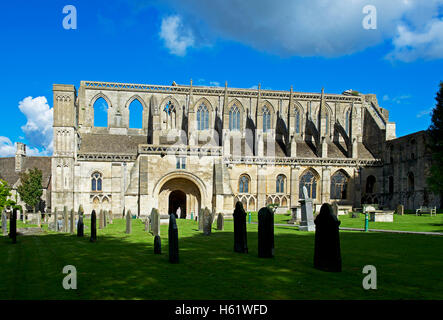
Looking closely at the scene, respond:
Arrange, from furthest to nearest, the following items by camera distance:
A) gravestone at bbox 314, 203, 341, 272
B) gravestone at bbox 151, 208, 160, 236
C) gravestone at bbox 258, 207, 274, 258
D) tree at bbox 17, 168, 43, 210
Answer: tree at bbox 17, 168, 43, 210 < gravestone at bbox 151, 208, 160, 236 < gravestone at bbox 258, 207, 274, 258 < gravestone at bbox 314, 203, 341, 272

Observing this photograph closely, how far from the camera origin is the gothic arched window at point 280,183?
4428 centimetres

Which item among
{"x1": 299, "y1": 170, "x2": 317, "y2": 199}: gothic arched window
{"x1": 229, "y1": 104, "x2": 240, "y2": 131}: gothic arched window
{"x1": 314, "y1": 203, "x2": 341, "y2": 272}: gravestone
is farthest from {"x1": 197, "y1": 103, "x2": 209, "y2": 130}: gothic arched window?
{"x1": 314, "y1": 203, "x2": 341, "y2": 272}: gravestone

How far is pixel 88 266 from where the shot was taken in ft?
35.5

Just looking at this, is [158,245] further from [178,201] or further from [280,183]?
[280,183]

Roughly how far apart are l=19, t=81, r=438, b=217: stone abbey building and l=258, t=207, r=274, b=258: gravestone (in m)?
22.5

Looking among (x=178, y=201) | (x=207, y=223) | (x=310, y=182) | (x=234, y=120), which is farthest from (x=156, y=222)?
(x=234, y=120)

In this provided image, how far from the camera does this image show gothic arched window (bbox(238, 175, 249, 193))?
4322 cm

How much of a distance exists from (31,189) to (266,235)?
1654 inches

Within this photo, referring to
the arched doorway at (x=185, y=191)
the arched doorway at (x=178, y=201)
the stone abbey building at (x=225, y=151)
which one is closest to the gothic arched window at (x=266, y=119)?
the stone abbey building at (x=225, y=151)

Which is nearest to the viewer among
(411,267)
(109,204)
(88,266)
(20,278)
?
(20,278)

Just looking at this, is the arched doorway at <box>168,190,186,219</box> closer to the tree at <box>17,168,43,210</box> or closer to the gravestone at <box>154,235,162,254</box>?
the tree at <box>17,168,43,210</box>
